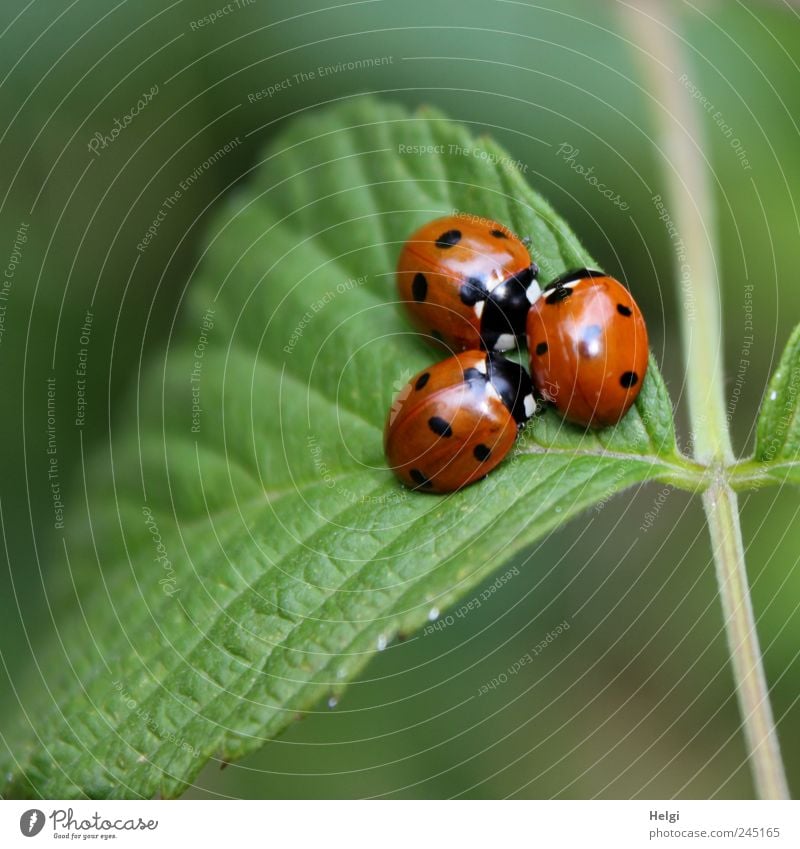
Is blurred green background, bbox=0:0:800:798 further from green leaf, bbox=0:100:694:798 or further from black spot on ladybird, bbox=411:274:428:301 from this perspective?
black spot on ladybird, bbox=411:274:428:301

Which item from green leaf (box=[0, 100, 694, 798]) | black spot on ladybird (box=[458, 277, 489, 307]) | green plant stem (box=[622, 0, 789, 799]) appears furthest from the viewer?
black spot on ladybird (box=[458, 277, 489, 307])

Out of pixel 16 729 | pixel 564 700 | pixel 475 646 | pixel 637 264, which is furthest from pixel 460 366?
pixel 16 729

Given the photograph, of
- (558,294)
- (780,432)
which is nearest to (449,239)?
(558,294)

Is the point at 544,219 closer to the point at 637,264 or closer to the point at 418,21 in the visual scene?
the point at 637,264

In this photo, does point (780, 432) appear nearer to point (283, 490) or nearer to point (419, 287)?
point (419, 287)
